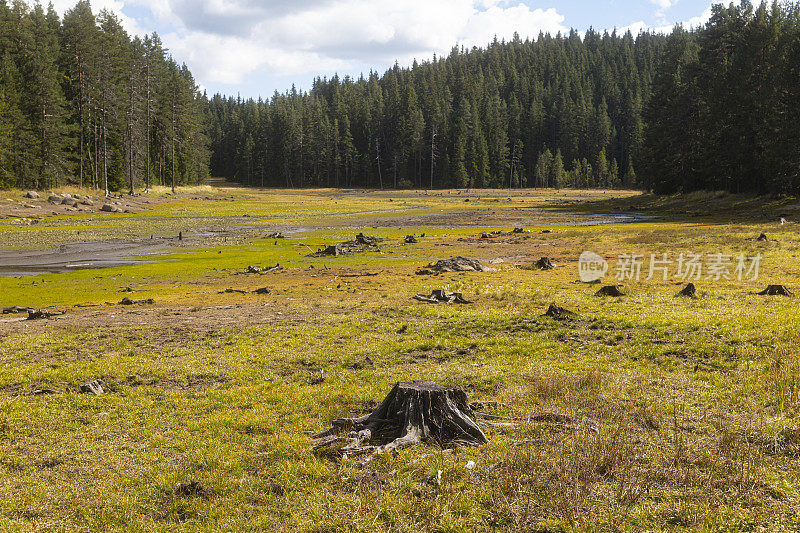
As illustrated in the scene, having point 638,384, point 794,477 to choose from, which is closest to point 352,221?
point 638,384

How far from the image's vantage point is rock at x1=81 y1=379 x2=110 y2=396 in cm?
1216

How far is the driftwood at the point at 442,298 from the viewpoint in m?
22.5

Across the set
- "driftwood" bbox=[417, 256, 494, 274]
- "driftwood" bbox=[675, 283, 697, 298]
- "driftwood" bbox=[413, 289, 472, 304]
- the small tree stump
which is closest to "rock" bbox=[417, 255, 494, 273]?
"driftwood" bbox=[417, 256, 494, 274]

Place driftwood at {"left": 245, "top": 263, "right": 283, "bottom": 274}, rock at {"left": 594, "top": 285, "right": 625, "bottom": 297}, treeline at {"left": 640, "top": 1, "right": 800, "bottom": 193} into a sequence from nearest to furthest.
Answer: rock at {"left": 594, "top": 285, "right": 625, "bottom": 297} < driftwood at {"left": 245, "top": 263, "right": 283, "bottom": 274} < treeline at {"left": 640, "top": 1, "right": 800, "bottom": 193}

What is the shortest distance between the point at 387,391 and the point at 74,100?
92.4 metres

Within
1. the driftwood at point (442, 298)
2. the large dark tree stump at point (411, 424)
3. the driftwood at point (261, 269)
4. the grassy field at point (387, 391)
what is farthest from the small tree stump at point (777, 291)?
the driftwood at point (261, 269)

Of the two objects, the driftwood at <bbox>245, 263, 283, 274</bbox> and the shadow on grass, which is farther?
the shadow on grass

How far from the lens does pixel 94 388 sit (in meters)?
12.3

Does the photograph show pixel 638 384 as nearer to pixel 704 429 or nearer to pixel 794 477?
pixel 704 429

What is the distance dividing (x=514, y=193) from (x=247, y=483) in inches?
5355

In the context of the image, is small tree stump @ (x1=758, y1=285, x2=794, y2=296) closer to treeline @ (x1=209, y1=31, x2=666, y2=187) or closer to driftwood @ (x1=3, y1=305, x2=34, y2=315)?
driftwood @ (x1=3, y1=305, x2=34, y2=315)

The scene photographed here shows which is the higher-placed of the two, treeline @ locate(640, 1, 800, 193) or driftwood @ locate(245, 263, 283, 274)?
treeline @ locate(640, 1, 800, 193)

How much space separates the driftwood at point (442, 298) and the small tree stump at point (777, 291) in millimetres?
11742

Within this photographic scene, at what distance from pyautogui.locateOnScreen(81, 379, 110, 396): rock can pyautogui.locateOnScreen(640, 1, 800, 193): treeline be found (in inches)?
2570
